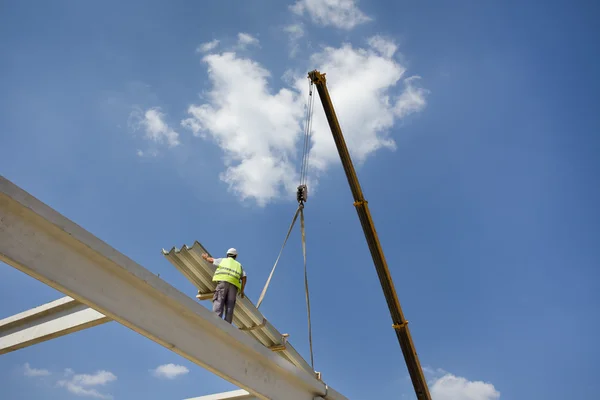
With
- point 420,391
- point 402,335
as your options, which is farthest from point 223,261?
point 420,391

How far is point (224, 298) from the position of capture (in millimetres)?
7082

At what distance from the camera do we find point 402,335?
15320mm

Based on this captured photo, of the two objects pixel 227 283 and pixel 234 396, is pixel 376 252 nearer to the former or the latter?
pixel 227 283

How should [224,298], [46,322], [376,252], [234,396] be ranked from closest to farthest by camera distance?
[46,322] → [234,396] → [224,298] → [376,252]

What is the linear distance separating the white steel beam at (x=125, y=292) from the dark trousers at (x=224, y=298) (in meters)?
1.29

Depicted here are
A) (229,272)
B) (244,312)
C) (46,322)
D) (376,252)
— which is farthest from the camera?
(376,252)

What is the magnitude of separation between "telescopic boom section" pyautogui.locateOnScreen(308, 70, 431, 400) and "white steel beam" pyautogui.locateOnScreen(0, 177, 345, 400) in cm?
898

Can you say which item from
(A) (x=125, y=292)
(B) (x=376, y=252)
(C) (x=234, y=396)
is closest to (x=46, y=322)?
(A) (x=125, y=292)

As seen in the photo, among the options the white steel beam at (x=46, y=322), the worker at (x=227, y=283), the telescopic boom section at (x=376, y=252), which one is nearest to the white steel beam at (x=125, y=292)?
the white steel beam at (x=46, y=322)

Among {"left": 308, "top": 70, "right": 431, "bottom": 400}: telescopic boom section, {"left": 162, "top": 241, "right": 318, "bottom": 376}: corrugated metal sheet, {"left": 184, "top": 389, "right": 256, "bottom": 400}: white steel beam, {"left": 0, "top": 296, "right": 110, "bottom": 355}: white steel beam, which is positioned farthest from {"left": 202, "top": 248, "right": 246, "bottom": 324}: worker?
{"left": 308, "top": 70, "right": 431, "bottom": 400}: telescopic boom section

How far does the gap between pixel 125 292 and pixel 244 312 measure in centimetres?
303

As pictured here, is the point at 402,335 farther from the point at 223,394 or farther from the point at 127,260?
the point at 127,260

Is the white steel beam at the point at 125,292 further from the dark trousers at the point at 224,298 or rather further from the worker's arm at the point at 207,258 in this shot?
the worker's arm at the point at 207,258

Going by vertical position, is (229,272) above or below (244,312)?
above
